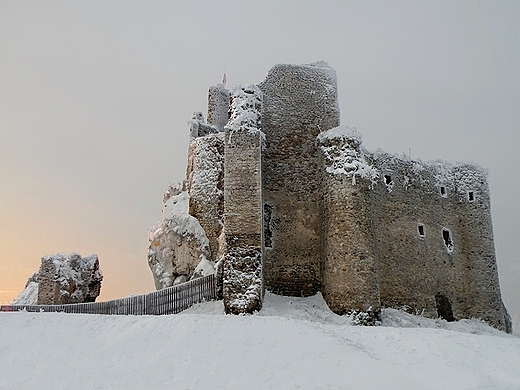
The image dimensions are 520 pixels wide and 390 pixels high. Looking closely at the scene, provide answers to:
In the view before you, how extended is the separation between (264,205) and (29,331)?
10898 millimetres

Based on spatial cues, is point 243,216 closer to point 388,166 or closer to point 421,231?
point 388,166

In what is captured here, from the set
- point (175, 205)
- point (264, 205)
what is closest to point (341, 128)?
point (264, 205)

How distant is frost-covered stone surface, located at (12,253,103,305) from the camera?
22641mm

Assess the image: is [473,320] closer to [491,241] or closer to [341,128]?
[491,241]

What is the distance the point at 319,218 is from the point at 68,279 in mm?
11220

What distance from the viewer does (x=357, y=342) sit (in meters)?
14.5

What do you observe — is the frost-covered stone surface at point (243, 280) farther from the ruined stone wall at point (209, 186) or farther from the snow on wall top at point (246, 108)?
the snow on wall top at point (246, 108)

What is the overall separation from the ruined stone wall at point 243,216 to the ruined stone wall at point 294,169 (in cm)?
235

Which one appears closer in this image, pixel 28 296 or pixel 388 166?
pixel 388 166

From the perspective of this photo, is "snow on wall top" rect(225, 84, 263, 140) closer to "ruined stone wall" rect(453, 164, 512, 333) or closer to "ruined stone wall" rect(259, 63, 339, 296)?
"ruined stone wall" rect(259, 63, 339, 296)

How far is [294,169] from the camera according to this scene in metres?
23.1

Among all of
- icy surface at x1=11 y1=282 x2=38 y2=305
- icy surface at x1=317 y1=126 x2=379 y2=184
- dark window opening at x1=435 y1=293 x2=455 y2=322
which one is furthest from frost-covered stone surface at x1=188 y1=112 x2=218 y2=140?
dark window opening at x1=435 y1=293 x2=455 y2=322

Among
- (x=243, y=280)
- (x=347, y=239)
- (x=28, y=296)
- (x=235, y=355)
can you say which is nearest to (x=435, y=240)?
(x=347, y=239)

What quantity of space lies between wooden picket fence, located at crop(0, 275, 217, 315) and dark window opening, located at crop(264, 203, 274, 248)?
299 cm
